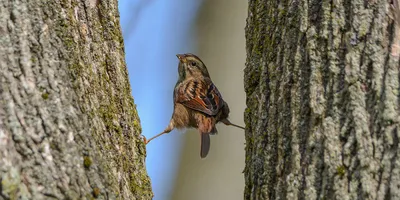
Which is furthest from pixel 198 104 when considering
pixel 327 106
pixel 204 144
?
pixel 327 106

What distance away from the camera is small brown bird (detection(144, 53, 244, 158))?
221 inches

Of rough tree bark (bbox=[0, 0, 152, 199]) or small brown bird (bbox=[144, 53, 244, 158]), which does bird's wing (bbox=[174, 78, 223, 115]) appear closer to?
small brown bird (bbox=[144, 53, 244, 158])

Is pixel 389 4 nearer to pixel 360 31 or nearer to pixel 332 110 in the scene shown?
pixel 360 31

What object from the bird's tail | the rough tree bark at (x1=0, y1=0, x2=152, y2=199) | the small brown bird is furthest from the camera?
the small brown bird

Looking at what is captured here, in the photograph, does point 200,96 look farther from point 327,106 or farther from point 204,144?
point 327,106

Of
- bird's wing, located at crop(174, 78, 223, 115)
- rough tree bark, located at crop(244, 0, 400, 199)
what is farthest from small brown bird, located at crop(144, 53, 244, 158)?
rough tree bark, located at crop(244, 0, 400, 199)

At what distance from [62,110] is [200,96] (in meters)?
3.35

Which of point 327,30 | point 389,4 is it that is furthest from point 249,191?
point 389,4

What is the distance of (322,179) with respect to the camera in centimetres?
244

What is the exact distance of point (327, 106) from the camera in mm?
2541

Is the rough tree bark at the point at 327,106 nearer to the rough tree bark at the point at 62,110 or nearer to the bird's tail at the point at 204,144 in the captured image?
the rough tree bark at the point at 62,110

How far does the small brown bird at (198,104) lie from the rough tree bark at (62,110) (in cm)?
247

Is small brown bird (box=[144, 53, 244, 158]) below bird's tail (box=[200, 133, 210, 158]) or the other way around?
the other way around

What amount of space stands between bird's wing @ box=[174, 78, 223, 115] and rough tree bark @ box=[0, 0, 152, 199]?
2.63 metres
